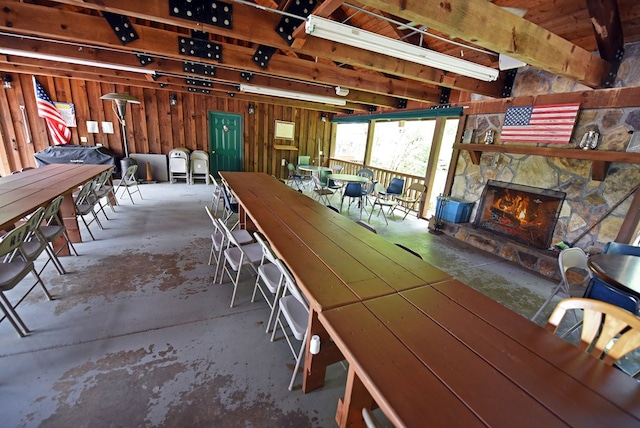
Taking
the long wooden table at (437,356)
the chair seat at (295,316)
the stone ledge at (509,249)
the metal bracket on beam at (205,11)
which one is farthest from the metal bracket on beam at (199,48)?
the stone ledge at (509,249)

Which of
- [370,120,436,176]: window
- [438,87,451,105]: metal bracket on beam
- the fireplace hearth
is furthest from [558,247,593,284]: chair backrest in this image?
[370,120,436,176]: window

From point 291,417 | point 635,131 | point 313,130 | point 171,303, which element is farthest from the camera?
point 313,130

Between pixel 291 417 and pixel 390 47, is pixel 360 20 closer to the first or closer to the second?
pixel 390 47

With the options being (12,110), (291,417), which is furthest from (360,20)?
(12,110)

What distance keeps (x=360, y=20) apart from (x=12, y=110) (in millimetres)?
8573

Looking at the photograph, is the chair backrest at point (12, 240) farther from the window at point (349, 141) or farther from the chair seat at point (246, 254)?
the window at point (349, 141)

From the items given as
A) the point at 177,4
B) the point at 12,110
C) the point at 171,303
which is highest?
the point at 177,4

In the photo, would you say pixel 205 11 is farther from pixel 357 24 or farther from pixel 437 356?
pixel 437 356

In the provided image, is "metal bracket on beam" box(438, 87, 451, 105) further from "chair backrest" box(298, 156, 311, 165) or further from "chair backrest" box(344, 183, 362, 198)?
"chair backrest" box(298, 156, 311, 165)

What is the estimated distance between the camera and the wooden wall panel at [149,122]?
21.1 feet

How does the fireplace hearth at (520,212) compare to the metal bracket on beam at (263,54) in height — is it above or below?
below

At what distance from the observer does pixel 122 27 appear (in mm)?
2674

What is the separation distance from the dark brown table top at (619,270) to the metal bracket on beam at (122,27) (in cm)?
460

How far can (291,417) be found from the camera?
1.46 meters
